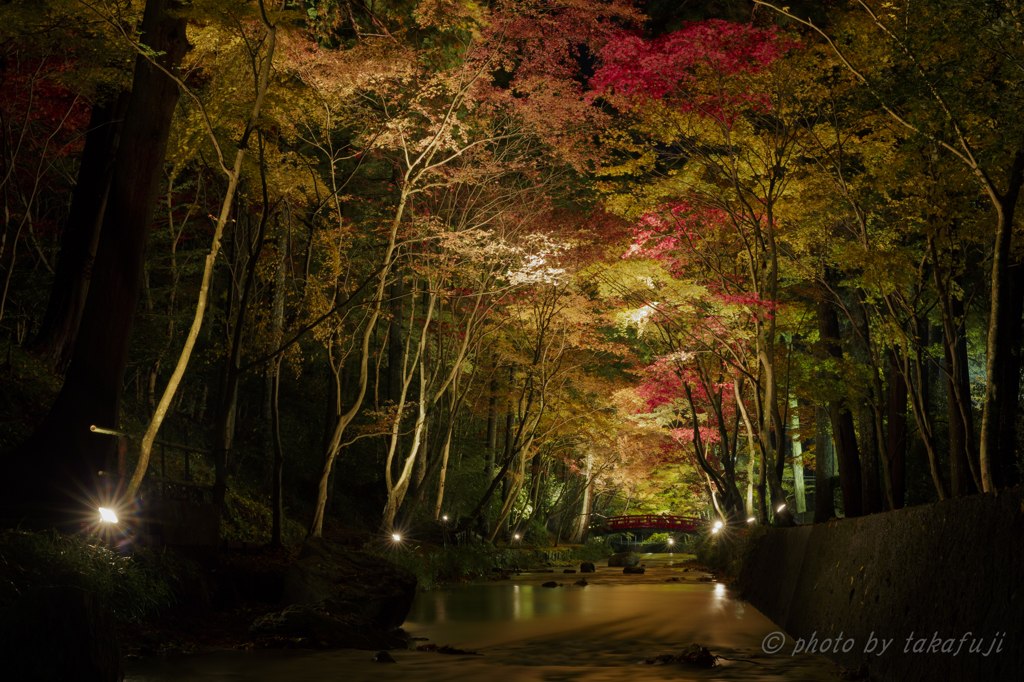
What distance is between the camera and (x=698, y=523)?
33.8 meters

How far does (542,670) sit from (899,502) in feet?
31.7

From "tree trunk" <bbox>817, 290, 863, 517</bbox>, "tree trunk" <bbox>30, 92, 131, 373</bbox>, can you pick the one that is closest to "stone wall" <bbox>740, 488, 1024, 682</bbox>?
"tree trunk" <bbox>817, 290, 863, 517</bbox>

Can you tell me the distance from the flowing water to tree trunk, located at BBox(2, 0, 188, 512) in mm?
3112

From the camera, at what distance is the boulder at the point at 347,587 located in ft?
28.1

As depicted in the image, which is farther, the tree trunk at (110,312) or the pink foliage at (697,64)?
the pink foliage at (697,64)

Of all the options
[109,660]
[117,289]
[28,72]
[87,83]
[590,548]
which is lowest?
[590,548]

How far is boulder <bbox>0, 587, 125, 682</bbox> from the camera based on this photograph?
4367mm

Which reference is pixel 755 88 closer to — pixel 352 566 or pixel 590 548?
pixel 352 566

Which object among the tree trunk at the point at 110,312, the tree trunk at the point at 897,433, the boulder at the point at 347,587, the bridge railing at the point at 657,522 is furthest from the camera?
the bridge railing at the point at 657,522

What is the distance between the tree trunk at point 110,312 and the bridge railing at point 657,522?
29.2 metres

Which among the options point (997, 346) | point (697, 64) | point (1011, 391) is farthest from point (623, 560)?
point (997, 346)

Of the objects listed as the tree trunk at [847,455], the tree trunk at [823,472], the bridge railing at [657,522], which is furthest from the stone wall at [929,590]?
the bridge railing at [657,522]

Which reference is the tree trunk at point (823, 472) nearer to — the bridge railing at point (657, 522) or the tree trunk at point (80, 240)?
the bridge railing at point (657, 522)

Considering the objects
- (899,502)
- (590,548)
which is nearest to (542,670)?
(899,502)
